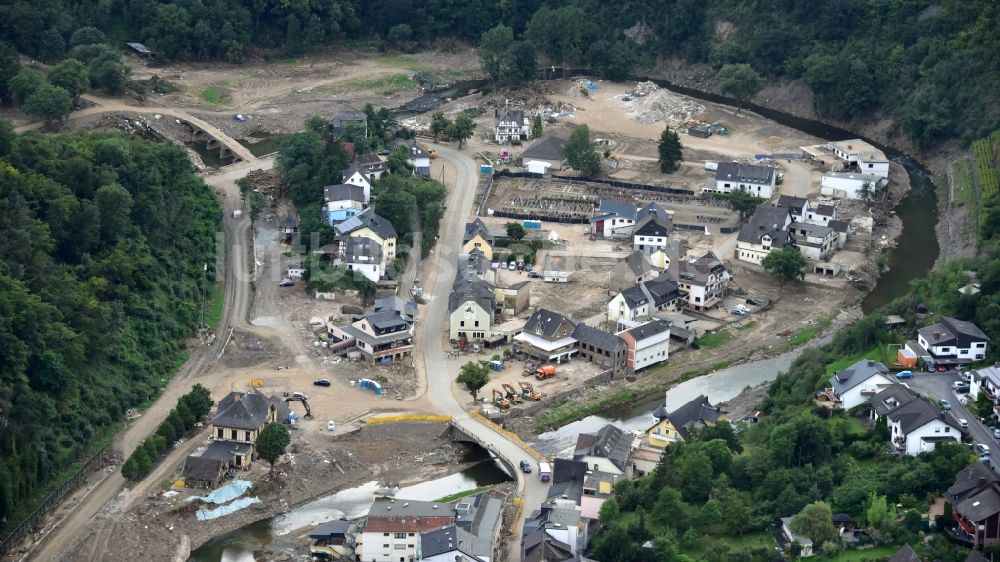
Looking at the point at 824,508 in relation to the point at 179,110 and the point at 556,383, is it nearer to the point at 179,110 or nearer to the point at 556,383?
the point at 556,383

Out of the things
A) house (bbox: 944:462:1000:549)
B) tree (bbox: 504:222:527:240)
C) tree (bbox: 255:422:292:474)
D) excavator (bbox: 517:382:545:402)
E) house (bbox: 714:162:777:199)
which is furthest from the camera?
house (bbox: 714:162:777:199)

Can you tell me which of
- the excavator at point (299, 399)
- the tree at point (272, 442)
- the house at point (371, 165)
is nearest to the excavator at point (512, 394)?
→ the excavator at point (299, 399)

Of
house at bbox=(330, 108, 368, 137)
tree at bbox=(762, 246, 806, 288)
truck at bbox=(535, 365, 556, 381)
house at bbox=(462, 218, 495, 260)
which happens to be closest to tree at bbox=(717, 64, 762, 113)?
house at bbox=(330, 108, 368, 137)

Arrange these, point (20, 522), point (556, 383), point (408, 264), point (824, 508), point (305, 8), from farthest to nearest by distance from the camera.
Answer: point (305, 8) < point (408, 264) < point (556, 383) < point (20, 522) < point (824, 508)

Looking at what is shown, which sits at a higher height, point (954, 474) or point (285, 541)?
point (954, 474)

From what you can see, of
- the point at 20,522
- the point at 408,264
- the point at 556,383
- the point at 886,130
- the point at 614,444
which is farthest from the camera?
the point at 886,130

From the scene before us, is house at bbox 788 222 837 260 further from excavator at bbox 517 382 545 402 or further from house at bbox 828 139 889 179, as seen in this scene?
excavator at bbox 517 382 545 402

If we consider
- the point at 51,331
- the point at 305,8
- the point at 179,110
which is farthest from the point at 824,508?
the point at 305,8

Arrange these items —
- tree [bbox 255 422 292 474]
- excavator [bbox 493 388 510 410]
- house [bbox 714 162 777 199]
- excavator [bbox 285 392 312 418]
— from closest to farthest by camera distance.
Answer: tree [bbox 255 422 292 474]
excavator [bbox 285 392 312 418]
excavator [bbox 493 388 510 410]
house [bbox 714 162 777 199]
